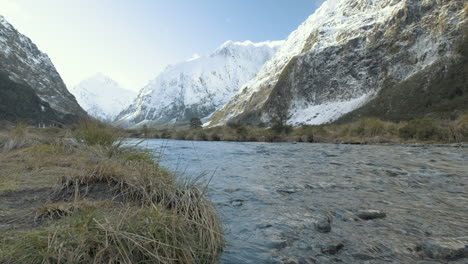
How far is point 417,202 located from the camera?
18.5 feet

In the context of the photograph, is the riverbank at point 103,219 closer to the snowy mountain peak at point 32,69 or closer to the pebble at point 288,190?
the pebble at point 288,190

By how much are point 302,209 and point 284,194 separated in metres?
1.28

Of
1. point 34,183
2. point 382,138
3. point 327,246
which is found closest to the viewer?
point 327,246

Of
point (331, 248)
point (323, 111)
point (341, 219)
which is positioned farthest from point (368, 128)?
point (323, 111)

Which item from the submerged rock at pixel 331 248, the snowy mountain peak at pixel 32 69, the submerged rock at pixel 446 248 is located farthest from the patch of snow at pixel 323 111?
the submerged rock at pixel 331 248

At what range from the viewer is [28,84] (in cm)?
13162

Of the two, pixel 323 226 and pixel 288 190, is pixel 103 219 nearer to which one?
pixel 323 226

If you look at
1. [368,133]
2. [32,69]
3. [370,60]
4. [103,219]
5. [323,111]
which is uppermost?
[32,69]

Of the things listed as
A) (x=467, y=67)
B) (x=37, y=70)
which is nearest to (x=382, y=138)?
(x=467, y=67)

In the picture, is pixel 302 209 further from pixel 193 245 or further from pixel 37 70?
pixel 37 70

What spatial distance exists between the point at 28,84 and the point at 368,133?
148292 mm

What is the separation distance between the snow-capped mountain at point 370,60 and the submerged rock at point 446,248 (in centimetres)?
7939

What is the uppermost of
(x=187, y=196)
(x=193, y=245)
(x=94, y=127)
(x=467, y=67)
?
(x=467, y=67)

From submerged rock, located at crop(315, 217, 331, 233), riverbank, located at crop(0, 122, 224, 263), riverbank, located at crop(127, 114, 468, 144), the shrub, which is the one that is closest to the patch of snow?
riverbank, located at crop(127, 114, 468, 144)
